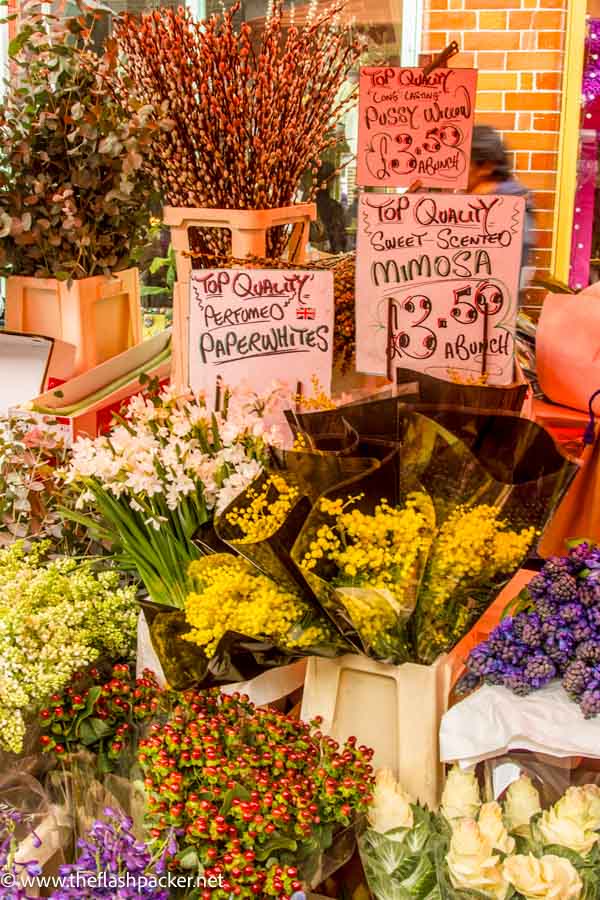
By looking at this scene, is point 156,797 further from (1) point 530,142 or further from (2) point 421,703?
(1) point 530,142

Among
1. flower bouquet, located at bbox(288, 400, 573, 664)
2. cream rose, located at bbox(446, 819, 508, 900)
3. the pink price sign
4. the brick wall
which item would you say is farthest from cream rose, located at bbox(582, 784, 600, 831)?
the brick wall

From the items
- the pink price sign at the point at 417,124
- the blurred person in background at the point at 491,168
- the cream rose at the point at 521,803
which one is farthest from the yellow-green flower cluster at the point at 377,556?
the blurred person in background at the point at 491,168

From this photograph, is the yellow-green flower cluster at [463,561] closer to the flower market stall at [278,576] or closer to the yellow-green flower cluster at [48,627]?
the flower market stall at [278,576]

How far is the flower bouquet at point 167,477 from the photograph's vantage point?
1.38 meters

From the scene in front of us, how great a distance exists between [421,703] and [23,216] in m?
1.15

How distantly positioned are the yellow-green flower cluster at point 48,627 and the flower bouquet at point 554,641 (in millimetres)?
500

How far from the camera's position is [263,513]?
4.11ft

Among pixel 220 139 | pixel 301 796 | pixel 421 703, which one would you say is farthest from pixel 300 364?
pixel 301 796

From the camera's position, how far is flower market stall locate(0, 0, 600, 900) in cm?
111

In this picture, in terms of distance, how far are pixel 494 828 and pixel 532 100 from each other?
4.19 metres

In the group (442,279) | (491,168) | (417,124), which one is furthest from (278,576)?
(491,168)

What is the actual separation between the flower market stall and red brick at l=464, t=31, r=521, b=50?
9.95 ft

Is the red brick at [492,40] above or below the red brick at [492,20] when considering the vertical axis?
below

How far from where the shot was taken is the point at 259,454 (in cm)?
140
